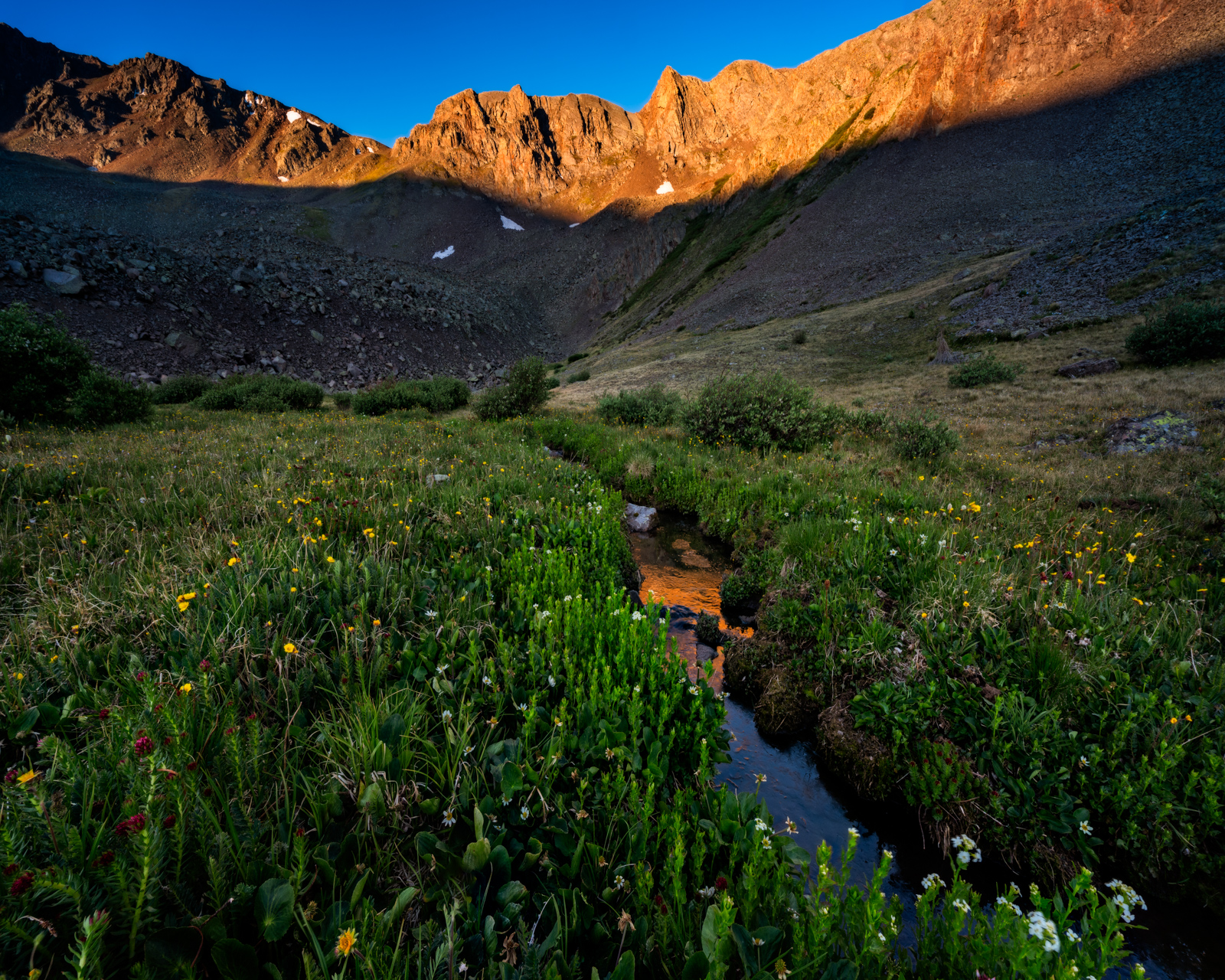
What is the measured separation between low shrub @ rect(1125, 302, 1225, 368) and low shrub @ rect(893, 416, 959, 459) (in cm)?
1400

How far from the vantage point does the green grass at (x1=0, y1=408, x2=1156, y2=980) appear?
1619 mm

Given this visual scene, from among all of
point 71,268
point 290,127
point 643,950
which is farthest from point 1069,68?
point 290,127

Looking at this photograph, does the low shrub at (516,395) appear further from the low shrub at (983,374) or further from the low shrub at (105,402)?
the low shrub at (983,374)

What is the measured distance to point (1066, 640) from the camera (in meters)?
3.84

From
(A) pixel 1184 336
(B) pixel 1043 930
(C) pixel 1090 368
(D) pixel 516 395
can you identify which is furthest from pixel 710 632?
(A) pixel 1184 336

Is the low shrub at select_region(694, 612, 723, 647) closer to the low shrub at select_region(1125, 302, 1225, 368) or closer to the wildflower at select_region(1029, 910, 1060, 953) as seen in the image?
the wildflower at select_region(1029, 910, 1060, 953)

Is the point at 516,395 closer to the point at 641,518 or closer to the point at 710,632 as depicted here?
the point at 641,518

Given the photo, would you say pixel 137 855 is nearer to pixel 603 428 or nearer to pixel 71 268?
pixel 603 428

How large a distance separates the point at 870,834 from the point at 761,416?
9426 mm

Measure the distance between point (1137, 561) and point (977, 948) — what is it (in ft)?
18.2

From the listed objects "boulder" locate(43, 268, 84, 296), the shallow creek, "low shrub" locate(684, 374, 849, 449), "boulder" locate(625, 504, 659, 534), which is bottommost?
the shallow creek

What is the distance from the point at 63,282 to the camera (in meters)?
25.9

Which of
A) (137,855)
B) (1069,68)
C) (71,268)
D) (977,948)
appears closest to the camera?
(137,855)

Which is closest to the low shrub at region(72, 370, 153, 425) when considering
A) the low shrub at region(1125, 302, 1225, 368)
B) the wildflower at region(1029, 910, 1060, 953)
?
the wildflower at region(1029, 910, 1060, 953)
